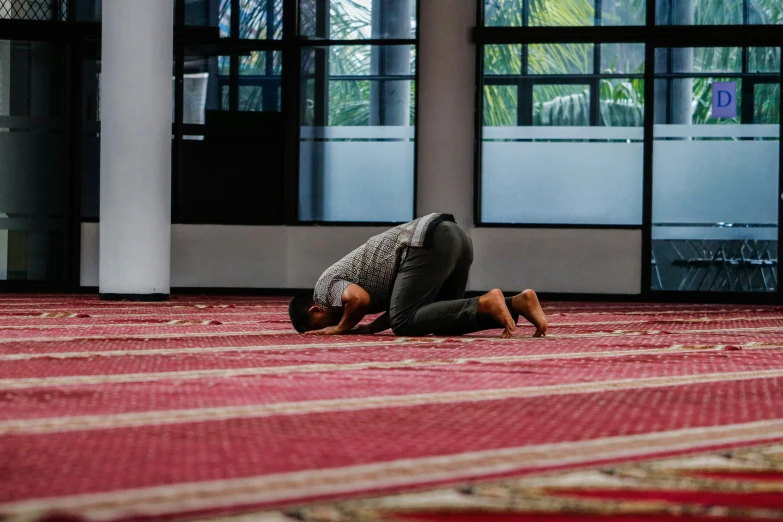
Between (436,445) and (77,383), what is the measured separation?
127 centimetres

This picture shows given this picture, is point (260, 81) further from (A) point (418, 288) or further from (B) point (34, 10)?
(A) point (418, 288)

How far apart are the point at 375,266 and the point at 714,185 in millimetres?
5003

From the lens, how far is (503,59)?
29.8 ft

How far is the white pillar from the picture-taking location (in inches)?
306

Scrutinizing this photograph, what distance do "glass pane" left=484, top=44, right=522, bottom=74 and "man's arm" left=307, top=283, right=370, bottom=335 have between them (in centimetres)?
469

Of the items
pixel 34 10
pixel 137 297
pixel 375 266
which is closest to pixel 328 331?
pixel 375 266

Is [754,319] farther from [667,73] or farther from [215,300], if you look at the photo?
[215,300]

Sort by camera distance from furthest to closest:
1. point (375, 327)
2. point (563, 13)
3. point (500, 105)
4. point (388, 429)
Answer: point (500, 105), point (563, 13), point (375, 327), point (388, 429)

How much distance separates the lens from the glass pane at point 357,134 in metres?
9.14

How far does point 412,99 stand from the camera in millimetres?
9141

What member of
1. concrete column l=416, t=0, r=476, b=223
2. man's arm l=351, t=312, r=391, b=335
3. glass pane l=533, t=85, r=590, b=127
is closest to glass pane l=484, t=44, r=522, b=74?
concrete column l=416, t=0, r=476, b=223

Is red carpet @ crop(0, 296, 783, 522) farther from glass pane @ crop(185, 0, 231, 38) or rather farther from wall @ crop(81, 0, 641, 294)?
glass pane @ crop(185, 0, 231, 38)

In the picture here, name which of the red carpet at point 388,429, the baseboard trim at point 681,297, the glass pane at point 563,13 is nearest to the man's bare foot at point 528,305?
the red carpet at point 388,429

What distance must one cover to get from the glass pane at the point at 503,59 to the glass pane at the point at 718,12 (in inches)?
40.4
